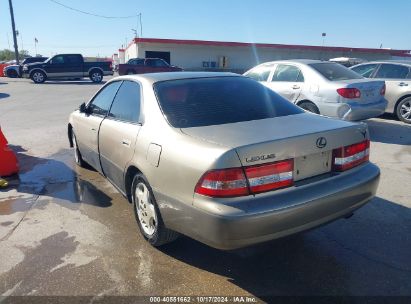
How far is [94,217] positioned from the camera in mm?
3986

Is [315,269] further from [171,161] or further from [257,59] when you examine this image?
[257,59]

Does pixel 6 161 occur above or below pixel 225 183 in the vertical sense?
below

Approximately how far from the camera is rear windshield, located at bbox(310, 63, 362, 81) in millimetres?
7188

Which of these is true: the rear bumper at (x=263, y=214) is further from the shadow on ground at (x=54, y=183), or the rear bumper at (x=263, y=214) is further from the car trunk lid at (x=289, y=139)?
the shadow on ground at (x=54, y=183)

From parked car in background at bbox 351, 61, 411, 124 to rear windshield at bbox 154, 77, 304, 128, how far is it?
657 cm

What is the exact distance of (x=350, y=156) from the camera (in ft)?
9.64

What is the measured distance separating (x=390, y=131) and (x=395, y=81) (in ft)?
5.18

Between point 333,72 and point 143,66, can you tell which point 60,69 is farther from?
point 333,72

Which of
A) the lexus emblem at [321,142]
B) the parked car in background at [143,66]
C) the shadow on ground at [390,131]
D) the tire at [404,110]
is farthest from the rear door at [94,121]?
the parked car in background at [143,66]

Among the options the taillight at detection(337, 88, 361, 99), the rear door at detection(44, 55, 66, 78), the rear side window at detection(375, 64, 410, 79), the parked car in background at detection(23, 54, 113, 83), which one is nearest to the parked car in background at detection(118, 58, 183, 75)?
the parked car in background at detection(23, 54, 113, 83)

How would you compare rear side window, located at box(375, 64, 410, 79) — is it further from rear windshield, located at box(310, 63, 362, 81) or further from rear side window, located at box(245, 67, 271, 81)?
rear side window, located at box(245, 67, 271, 81)

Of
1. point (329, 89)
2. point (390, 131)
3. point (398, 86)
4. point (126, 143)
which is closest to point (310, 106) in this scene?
point (329, 89)

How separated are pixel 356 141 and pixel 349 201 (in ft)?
1.65

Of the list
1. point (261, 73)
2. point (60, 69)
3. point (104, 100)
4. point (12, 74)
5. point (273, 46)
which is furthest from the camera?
point (273, 46)
